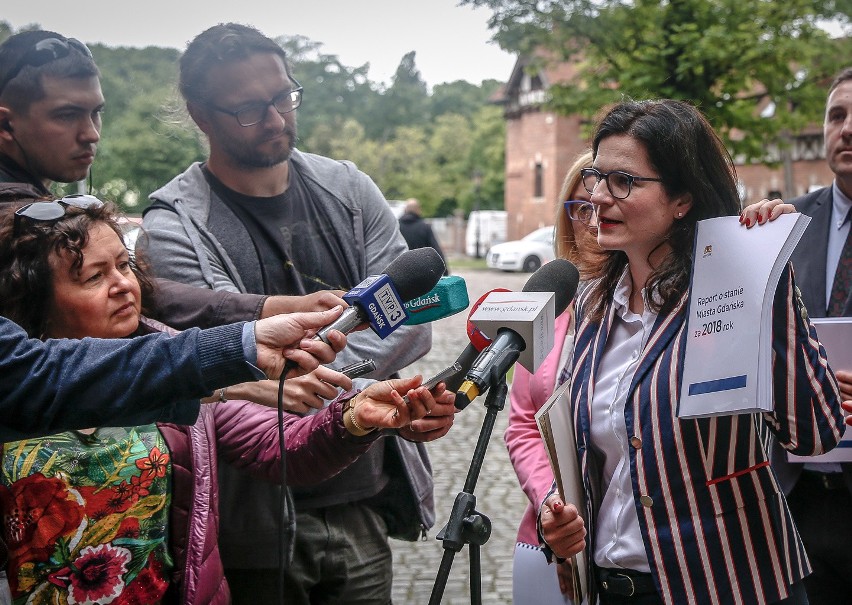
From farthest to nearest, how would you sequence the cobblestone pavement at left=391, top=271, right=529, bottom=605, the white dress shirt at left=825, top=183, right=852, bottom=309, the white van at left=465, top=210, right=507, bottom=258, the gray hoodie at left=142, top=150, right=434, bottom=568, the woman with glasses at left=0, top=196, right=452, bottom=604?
the white van at left=465, top=210, right=507, bottom=258, the cobblestone pavement at left=391, top=271, right=529, bottom=605, the white dress shirt at left=825, top=183, right=852, bottom=309, the gray hoodie at left=142, top=150, right=434, bottom=568, the woman with glasses at left=0, top=196, right=452, bottom=604

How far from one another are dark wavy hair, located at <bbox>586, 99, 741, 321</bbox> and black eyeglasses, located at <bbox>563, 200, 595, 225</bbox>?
24 cm

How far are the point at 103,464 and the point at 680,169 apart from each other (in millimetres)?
1546

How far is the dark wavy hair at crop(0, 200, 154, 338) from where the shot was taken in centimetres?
220

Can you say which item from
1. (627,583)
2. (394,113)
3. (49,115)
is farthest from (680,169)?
(394,113)

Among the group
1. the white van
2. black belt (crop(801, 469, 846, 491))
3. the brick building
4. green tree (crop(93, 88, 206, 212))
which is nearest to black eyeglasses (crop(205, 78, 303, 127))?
black belt (crop(801, 469, 846, 491))

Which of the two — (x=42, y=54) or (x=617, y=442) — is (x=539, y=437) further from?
(x=42, y=54)

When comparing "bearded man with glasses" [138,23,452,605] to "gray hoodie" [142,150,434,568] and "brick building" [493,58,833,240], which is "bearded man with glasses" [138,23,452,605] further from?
"brick building" [493,58,833,240]

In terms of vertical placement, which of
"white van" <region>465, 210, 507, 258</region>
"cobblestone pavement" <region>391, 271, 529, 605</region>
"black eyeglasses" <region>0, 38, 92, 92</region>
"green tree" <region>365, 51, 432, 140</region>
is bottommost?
"white van" <region>465, 210, 507, 258</region>

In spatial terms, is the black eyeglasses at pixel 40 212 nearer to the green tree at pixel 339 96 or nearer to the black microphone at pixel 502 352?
the black microphone at pixel 502 352

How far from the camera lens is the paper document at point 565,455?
2.23 meters

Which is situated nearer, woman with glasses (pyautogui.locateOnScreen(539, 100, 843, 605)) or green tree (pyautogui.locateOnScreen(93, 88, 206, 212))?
woman with glasses (pyautogui.locateOnScreen(539, 100, 843, 605))

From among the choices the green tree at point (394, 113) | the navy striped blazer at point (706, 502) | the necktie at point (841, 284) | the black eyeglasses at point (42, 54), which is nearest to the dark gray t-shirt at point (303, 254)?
the black eyeglasses at point (42, 54)

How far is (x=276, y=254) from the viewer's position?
2.87 metres

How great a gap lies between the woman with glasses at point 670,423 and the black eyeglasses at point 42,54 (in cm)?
156
